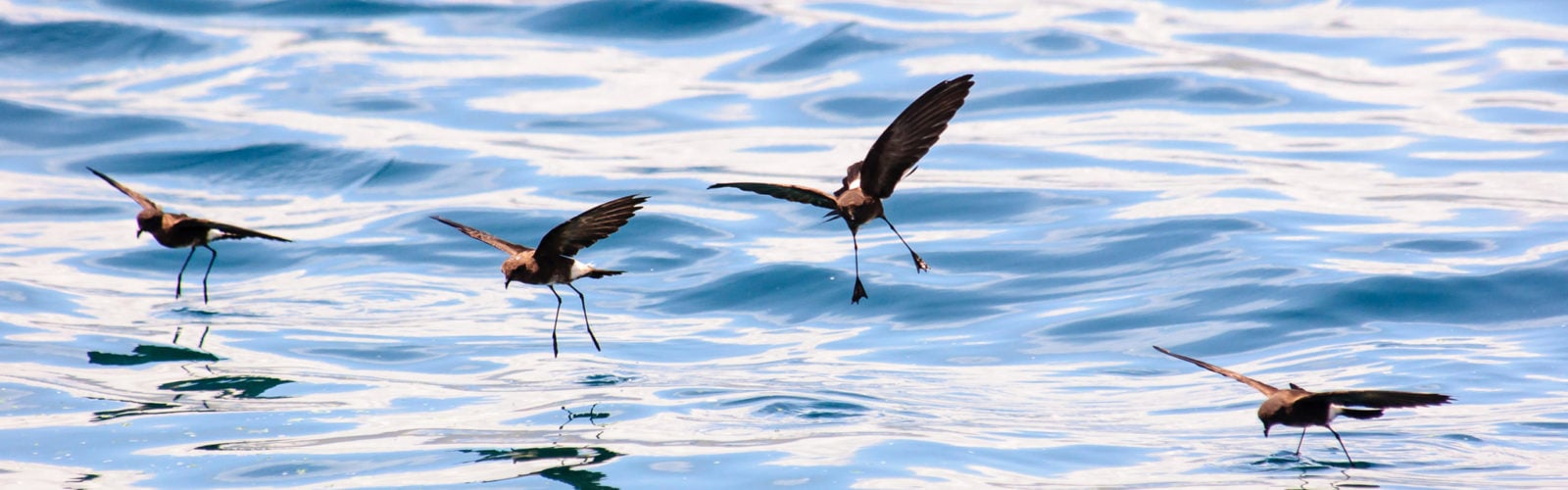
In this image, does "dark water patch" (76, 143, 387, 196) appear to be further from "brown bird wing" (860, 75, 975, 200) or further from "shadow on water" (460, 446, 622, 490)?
"brown bird wing" (860, 75, 975, 200)

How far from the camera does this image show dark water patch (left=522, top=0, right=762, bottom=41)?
1938cm

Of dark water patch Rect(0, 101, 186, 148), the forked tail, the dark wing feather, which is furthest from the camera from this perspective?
dark water patch Rect(0, 101, 186, 148)

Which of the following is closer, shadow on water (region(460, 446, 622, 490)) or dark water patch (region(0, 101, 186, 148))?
shadow on water (region(460, 446, 622, 490))

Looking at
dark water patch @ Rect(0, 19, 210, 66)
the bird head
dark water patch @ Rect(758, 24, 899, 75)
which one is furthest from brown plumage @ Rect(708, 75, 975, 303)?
dark water patch @ Rect(0, 19, 210, 66)

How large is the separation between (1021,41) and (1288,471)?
11.9m

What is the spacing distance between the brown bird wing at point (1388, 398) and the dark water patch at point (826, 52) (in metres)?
12.0

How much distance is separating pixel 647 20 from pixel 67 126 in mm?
6480

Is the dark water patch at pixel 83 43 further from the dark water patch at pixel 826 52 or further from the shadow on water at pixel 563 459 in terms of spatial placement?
the shadow on water at pixel 563 459

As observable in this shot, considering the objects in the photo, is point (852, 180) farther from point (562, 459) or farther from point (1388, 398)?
point (1388, 398)

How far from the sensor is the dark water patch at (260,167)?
1496 cm

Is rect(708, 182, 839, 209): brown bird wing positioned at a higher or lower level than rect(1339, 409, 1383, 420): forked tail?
higher

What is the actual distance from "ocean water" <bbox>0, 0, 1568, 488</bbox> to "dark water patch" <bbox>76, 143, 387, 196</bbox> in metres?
0.05

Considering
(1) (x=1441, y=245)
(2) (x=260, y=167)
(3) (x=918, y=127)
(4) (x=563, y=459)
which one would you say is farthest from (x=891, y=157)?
(2) (x=260, y=167)

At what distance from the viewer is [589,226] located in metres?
7.55
